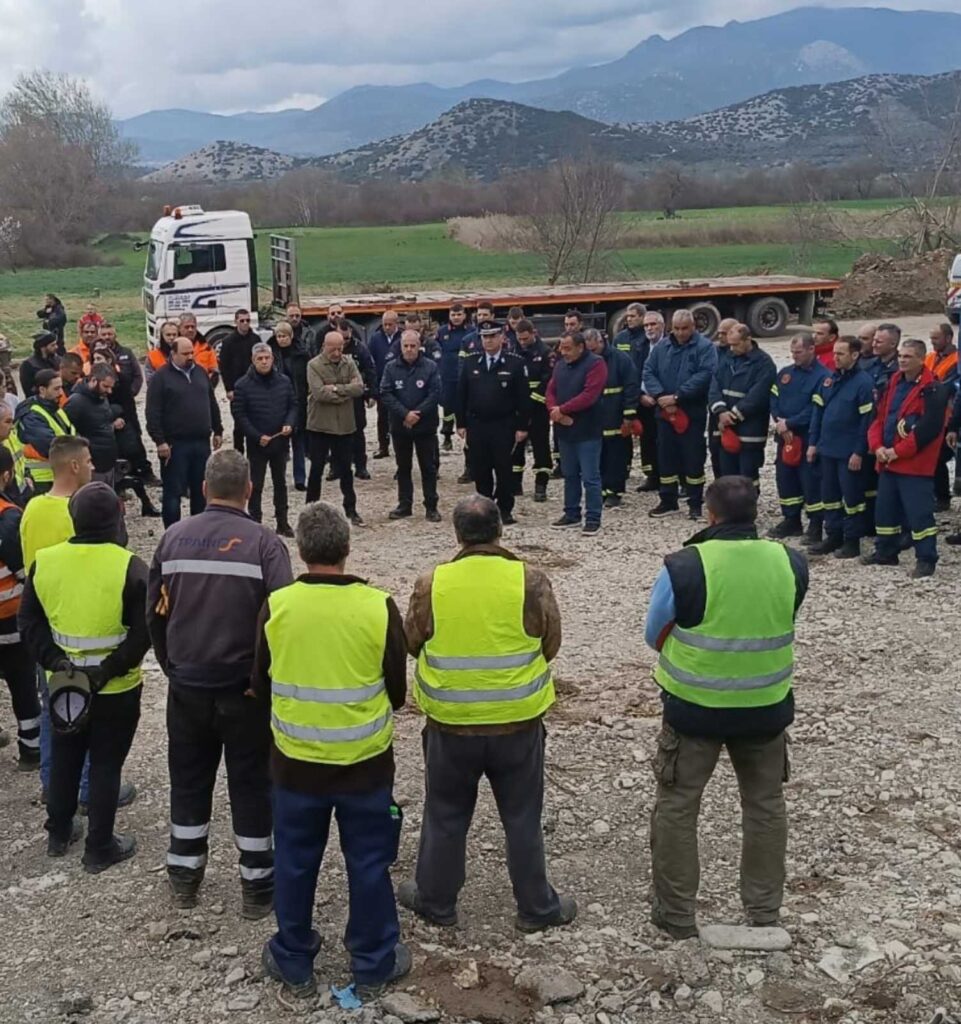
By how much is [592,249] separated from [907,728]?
3011 centimetres

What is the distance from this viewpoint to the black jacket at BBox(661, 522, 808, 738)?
4.29 m

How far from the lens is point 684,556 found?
434 centimetres

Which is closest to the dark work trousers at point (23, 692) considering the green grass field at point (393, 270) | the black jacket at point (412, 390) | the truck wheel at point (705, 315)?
the black jacket at point (412, 390)

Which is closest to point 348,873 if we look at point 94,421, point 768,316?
point 94,421

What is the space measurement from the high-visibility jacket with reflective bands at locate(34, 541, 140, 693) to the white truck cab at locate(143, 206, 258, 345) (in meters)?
15.2

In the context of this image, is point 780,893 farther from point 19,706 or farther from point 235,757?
point 19,706

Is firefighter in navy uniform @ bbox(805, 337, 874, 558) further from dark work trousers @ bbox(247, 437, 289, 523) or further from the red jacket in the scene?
dark work trousers @ bbox(247, 437, 289, 523)

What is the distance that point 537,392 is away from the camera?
37.3 feet

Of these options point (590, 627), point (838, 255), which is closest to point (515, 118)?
point (838, 255)

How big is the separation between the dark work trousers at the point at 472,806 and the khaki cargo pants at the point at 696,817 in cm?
45

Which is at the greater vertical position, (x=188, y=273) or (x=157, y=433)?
(x=188, y=273)

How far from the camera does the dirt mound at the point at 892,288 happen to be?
28.0 meters

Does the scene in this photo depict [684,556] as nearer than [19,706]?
Yes

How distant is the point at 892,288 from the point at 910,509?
21.2 metres
